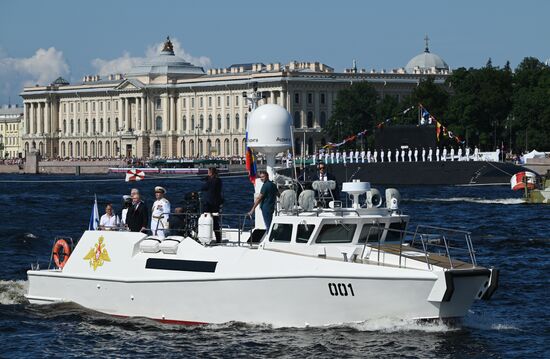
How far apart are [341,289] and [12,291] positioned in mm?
10562

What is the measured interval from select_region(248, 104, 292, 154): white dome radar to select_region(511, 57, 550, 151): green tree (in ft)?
348

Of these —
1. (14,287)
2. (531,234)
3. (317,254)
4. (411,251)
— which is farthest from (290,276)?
(531,234)

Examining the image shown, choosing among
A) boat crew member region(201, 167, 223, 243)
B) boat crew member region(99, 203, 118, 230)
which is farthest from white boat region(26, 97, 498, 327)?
boat crew member region(99, 203, 118, 230)

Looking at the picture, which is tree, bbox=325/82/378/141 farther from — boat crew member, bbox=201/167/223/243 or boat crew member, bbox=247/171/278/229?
boat crew member, bbox=247/171/278/229

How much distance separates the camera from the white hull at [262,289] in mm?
25266

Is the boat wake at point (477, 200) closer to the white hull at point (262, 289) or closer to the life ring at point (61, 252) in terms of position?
the life ring at point (61, 252)

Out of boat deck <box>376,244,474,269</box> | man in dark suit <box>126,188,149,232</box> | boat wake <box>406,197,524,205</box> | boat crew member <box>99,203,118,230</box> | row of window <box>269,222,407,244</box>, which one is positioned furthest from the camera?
boat wake <box>406,197,524,205</box>

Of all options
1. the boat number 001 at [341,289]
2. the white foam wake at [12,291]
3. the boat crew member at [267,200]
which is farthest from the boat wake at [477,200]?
the boat number 001 at [341,289]

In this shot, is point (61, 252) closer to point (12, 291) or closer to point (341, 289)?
point (12, 291)

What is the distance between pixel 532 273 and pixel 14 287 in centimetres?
1412

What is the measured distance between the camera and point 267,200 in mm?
27797

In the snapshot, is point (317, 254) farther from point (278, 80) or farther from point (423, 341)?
point (278, 80)

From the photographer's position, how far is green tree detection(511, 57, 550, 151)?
5236 inches

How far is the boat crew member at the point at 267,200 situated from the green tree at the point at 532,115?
10677 cm
